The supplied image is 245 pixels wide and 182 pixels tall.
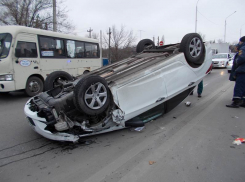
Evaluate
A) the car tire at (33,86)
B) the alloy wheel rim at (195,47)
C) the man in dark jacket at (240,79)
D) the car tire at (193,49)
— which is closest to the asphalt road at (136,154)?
the man in dark jacket at (240,79)

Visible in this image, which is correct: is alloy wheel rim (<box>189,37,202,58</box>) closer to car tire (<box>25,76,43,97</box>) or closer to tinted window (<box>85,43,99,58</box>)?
car tire (<box>25,76,43,97</box>)

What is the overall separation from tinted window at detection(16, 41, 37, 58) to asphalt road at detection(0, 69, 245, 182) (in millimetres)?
3681

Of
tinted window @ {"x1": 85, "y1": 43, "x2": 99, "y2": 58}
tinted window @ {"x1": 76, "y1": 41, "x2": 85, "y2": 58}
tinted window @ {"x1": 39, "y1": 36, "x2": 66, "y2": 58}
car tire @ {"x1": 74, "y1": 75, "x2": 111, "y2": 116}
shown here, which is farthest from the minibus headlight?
car tire @ {"x1": 74, "y1": 75, "x2": 111, "y2": 116}

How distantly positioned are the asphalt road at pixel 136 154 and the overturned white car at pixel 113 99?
0.27 m

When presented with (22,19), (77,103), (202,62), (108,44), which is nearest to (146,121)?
(77,103)

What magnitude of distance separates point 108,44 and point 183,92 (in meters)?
29.0

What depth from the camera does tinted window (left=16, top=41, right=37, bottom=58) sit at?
681 cm

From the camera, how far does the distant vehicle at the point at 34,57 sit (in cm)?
647

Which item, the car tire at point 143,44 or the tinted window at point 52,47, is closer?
the car tire at point 143,44

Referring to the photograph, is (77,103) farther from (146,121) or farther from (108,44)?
(108,44)

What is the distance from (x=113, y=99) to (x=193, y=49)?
255 centimetres

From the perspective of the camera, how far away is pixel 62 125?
2814 millimetres

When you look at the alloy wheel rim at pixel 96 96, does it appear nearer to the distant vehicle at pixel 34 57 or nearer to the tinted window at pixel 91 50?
the distant vehicle at pixel 34 57

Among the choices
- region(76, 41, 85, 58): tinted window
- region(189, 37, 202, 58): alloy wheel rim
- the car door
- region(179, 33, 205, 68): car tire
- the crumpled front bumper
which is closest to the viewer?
the crumpled front bumper
